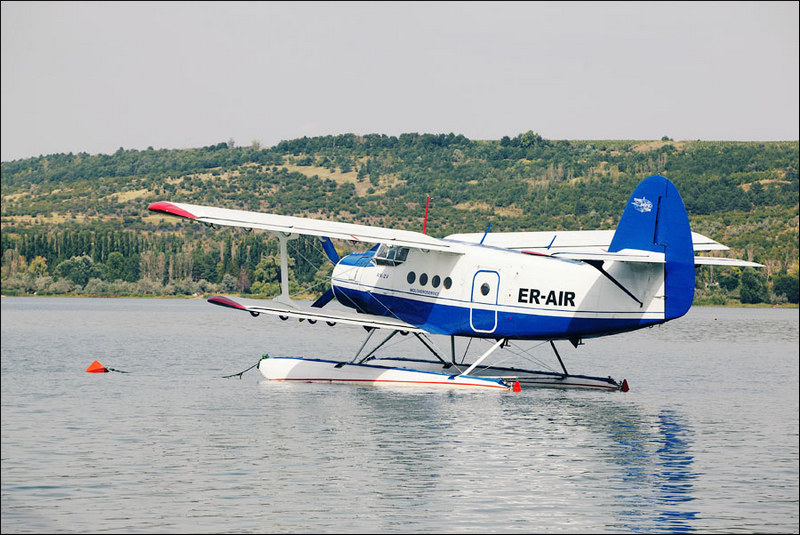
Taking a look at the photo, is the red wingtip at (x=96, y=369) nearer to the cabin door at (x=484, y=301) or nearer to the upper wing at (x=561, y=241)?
the upper wing at (x=561, y=241)

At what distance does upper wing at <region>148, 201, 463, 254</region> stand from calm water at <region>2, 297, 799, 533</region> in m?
3.14

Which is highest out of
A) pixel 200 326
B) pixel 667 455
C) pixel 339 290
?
pixel 339 290

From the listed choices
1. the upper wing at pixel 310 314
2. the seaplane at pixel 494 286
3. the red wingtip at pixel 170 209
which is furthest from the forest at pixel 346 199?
the red wingtip at pixel 170 209

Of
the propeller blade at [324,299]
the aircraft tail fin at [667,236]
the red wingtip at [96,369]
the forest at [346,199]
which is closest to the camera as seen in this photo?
the aircraft tail fin at [667,236]

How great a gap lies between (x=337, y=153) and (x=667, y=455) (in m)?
145

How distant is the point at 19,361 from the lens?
2936cm

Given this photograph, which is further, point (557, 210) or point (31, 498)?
point (557, 210)

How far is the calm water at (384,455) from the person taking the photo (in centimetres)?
1152

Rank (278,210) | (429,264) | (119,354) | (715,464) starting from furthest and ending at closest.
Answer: (278,210), (119,354), (429,264), (715,464)

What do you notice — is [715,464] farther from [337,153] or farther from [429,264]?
[337,153]

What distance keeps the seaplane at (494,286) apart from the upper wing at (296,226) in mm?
31

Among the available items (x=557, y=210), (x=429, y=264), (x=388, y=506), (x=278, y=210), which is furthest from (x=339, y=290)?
(x=278, y=210)

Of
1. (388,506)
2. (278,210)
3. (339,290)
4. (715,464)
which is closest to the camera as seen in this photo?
(388,506)

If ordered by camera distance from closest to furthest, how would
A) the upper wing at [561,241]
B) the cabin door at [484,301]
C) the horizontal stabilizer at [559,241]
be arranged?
1. the cabin door at [484,301]
2. the upper wing at [561,241]
3. the horizontal stabilizer at [559,241]
